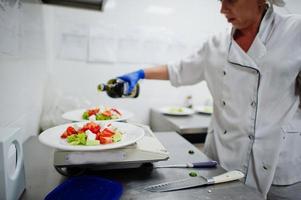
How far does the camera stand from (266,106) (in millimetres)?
893

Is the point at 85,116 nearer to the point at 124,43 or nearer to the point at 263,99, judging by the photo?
the point at 263,99

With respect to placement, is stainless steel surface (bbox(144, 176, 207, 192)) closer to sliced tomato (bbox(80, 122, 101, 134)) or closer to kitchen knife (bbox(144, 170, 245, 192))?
kitchen knife (bbox(144, 170, 245, 192))

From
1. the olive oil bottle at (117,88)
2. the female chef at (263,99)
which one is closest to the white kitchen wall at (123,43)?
the olive oil bottle at (117,88)

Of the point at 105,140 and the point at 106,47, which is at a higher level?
the point at 106,47

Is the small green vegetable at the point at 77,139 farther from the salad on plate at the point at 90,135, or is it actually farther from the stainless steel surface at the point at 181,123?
the stainless steel surface at the point at 181,123

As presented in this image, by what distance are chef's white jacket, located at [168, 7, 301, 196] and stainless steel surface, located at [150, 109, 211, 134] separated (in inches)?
18.6

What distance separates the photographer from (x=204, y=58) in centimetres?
116

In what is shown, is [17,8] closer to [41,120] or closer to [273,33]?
[41,120]

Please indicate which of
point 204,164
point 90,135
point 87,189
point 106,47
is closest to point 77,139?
point 90,135

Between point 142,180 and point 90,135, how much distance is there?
215 mm

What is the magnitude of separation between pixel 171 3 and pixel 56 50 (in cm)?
103

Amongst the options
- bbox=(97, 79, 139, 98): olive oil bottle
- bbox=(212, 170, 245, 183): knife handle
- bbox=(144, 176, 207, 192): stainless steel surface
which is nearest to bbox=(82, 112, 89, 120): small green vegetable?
bbox=(97, 79, 139, 98): olive oil bottle

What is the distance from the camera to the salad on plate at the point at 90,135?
2.14 ft

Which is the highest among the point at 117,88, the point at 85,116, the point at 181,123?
the point at 117,88
